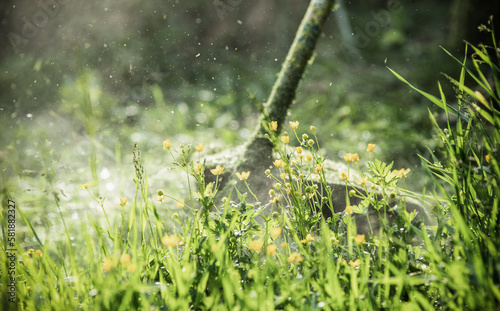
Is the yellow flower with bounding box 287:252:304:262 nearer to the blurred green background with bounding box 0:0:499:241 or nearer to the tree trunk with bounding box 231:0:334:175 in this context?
the tree trunk with bounding box 231:0:334:175

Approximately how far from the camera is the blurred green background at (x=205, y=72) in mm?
4312

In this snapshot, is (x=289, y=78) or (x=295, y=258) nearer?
(x=295, y=258)

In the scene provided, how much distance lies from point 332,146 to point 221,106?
2041 mm

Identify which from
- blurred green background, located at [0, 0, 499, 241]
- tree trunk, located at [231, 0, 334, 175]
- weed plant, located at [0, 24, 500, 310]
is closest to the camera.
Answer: weed plant, located at [0, 24, 500, 310]

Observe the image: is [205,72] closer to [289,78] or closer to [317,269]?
[289,78]

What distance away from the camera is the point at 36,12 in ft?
22.3

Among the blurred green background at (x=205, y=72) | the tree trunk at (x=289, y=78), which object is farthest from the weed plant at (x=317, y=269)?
the blurred green background at (x=205, y=72)

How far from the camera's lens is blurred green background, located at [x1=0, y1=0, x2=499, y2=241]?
431 centimetres

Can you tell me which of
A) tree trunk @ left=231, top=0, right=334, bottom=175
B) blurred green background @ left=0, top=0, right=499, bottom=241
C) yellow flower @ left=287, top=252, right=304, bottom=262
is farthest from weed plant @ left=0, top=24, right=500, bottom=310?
blurred green background @ left=0, top=0, right=499, bottom=241

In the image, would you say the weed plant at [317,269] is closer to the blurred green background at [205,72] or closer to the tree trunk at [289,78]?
the tree trunk at [289,78]

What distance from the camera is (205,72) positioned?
672 cm

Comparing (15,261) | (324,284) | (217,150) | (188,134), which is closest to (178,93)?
(188,134)

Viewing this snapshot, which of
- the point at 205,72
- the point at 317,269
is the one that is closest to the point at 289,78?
the point at 317,269

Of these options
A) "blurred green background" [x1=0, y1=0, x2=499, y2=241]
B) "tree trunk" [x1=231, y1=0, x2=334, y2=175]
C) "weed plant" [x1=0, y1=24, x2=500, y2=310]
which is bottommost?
"weed plant" [x1=0, y1=24, x2=500, y2=310]
